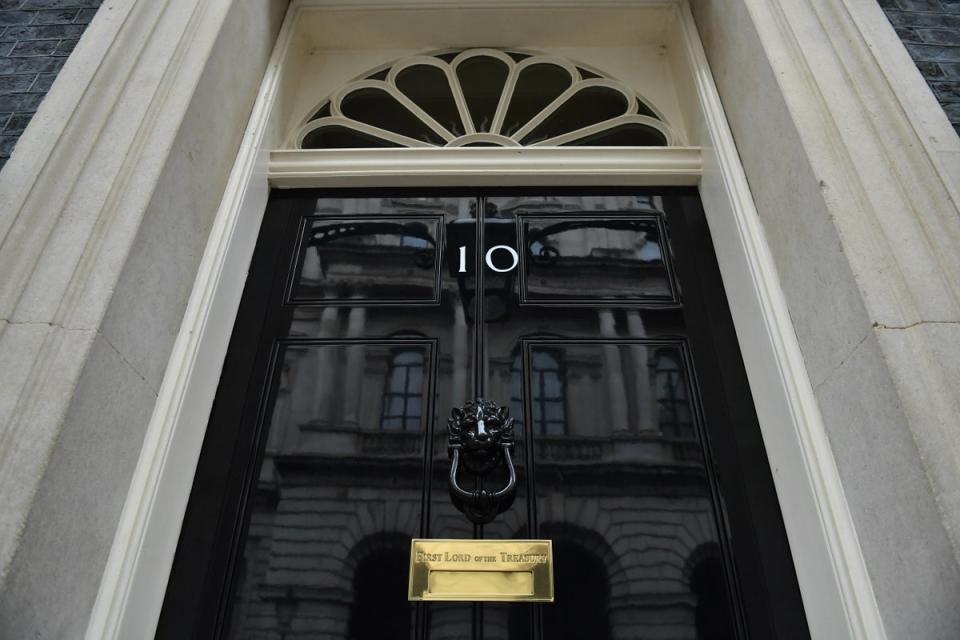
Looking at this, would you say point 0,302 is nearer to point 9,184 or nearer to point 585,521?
point 9,184

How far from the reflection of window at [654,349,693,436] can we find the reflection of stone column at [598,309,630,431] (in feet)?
0.46

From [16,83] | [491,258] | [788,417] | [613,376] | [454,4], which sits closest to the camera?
[788,417]

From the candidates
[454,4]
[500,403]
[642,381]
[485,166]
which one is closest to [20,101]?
[485,166]

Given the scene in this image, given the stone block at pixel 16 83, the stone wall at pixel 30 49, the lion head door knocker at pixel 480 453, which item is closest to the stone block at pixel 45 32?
the stone wall at pixel 30 49

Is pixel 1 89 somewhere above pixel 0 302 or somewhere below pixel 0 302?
above

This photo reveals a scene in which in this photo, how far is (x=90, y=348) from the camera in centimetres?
189

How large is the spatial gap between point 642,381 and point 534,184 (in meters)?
1.16

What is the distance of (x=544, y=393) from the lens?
278 cm

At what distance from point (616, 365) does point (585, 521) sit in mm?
672

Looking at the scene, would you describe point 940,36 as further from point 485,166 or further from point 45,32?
point 45,32

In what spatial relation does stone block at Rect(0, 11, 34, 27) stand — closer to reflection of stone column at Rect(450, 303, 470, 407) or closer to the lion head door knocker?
reflection of stone column at Rect(450, 303, 470, 407)

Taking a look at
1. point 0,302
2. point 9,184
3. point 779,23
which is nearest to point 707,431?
point 779,23

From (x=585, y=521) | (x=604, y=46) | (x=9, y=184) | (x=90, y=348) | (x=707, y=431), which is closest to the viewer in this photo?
(x=90, y=348)

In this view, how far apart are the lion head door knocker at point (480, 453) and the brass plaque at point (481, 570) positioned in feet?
0.40
